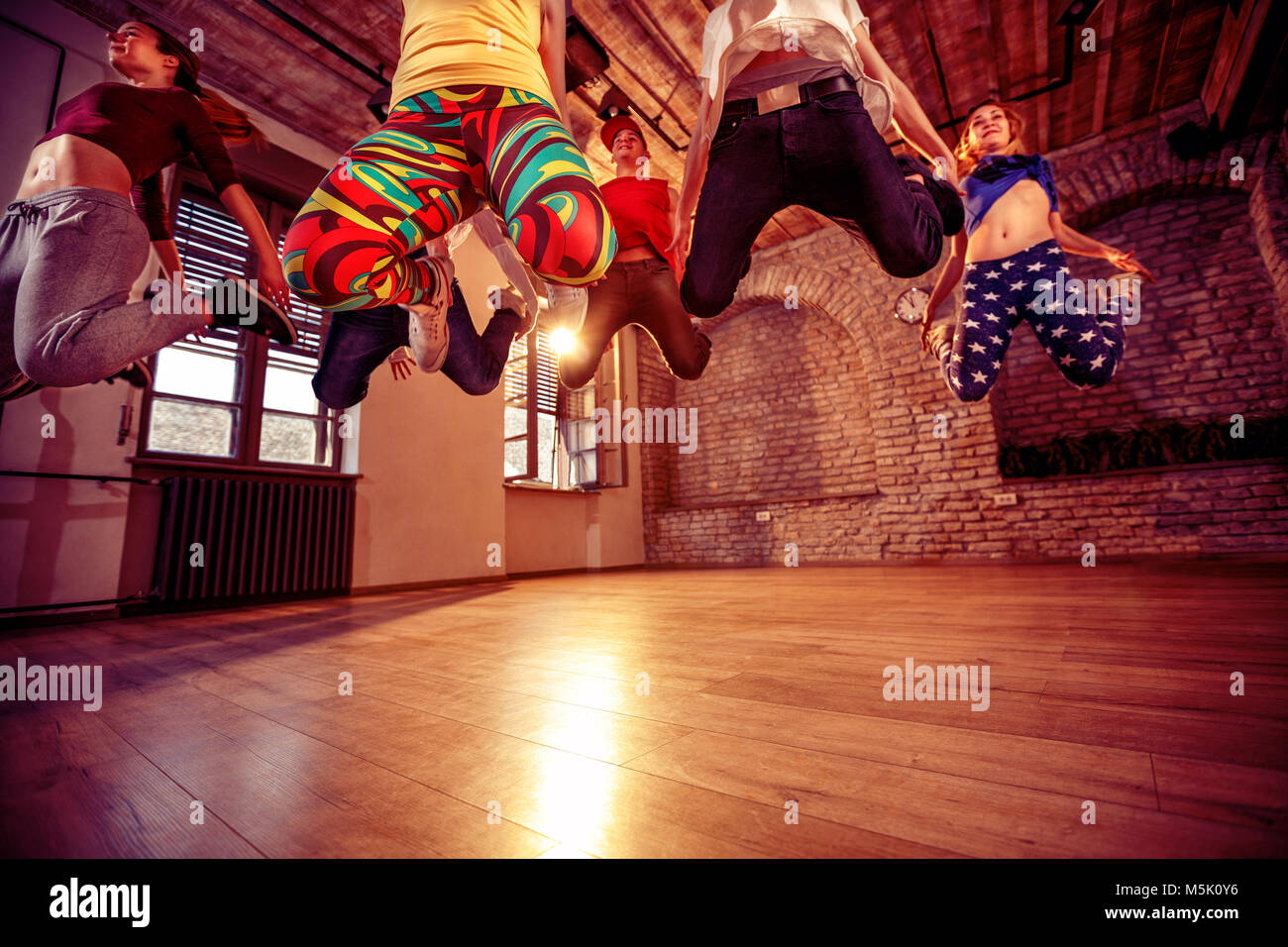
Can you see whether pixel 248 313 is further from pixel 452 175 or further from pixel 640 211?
pixel 640 211

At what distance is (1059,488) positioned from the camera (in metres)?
4.38

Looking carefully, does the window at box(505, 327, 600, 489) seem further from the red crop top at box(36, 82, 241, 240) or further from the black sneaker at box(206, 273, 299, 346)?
the black sneaker at box(206, 273, 299, 346)

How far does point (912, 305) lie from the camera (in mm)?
5164

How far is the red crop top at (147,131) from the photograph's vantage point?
1436 mm

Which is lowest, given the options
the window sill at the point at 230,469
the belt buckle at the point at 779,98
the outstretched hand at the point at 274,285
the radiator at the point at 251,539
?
the radiator at the point at 251,539

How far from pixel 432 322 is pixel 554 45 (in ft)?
2.91

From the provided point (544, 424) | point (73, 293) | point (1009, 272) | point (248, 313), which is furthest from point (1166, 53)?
point (73, 293)

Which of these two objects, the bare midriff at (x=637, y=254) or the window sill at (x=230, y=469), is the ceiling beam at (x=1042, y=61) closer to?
the bare midriff at (x=637, y=254)

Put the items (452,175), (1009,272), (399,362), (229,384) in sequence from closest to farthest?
(452,175) < (399,362) < (1009,272) < (229,384)

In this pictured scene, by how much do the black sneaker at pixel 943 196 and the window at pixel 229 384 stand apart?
366 centimetres

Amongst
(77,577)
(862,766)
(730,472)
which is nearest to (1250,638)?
(862,766)

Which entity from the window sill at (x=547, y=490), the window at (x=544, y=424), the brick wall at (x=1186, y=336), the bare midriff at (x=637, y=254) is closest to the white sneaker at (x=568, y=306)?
the bare midriff at (x=637, y=254)
